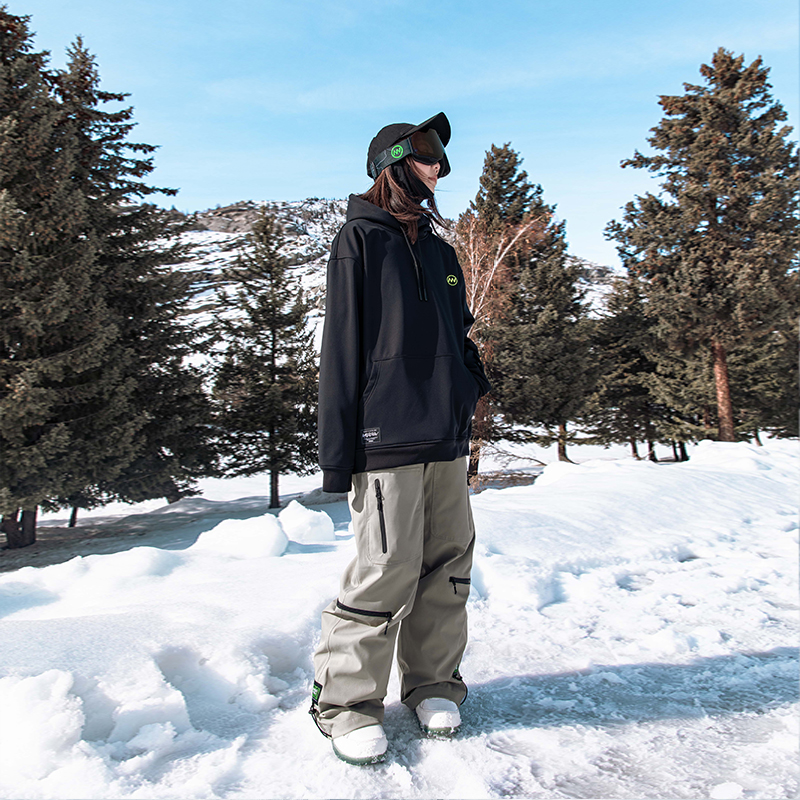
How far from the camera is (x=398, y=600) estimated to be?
5.87ft

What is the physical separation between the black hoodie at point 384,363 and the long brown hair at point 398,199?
0.04m

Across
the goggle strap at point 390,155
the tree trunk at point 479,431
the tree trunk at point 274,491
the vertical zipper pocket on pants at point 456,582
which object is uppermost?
the goggle strap at point 390,155

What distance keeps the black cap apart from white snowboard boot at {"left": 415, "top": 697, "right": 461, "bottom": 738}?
6.01 ft

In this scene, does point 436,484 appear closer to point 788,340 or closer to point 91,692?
point 91,692

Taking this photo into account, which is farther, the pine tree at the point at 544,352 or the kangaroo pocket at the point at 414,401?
the pine tree at the point at 544,352

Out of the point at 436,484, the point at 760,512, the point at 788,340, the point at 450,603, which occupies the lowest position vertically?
the point at 760,512

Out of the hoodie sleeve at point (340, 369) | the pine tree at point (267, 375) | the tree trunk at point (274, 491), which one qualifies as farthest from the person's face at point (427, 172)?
the tree trunk at point (274, 491)

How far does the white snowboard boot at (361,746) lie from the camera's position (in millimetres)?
1604

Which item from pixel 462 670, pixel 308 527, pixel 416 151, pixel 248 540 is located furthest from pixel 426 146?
pixel 308 527

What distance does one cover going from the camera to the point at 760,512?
5.26 metres

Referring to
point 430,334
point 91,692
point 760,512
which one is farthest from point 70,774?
point 760,512

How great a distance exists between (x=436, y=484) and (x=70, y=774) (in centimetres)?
128

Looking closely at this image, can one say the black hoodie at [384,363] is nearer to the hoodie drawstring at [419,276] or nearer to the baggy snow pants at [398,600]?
the hoodie drawstring at [419,276]

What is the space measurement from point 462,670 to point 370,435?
3.74 ft
